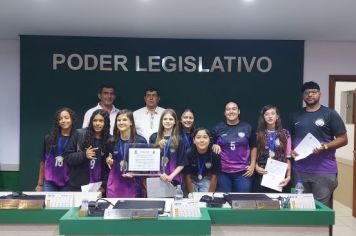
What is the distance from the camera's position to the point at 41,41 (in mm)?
4992

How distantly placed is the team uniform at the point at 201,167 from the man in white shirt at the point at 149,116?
1.15 meters

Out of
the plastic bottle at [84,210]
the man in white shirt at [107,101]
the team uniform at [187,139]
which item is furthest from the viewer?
the man in white shirt at [107,101]

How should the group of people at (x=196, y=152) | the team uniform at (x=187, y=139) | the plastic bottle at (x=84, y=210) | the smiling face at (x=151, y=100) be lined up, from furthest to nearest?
the smiling face at (x=151, y=100), the team uniform at (x=187, y=139), the group of people at (x=196, y=152), the plastic bottle at (x=84, y=210)

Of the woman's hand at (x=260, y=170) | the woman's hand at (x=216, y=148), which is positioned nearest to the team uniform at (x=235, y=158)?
the woman's hand at (x=260, y=170)

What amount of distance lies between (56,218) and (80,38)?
11.1 feet

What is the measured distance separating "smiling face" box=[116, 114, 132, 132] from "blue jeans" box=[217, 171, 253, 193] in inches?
42.7

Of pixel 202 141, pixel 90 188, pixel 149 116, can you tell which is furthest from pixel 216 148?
pixel 149 116

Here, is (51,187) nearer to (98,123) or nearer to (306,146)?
(98,123)

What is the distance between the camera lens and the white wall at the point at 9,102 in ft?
16.9

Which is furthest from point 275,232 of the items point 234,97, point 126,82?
point 126,82

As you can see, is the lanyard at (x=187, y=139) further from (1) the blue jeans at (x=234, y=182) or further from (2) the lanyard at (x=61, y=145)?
(2) the lanyard at (x=61, y=145)

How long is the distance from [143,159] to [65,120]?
96cm

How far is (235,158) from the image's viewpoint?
3.63m

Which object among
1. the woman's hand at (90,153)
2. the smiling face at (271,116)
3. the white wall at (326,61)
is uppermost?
the white wall at (326,61)
